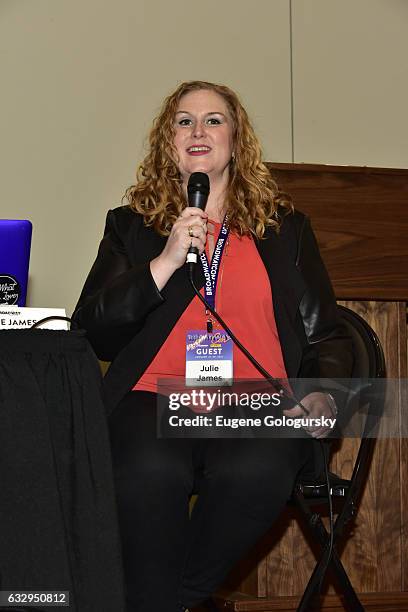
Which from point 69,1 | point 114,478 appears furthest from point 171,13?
point 114,478

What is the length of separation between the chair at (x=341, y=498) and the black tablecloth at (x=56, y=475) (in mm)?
498

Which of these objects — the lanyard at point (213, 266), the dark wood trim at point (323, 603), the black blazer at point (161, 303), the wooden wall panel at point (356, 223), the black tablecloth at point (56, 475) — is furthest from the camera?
the wooden wall panel at point (356, 223)

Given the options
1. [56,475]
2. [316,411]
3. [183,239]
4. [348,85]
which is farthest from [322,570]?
[348,85]

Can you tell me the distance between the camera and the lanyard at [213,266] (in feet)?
7.31

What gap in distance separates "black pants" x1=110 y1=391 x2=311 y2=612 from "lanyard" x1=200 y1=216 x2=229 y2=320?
32 centimetres

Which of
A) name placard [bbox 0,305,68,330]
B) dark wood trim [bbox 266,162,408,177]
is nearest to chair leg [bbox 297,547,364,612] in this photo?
name placard [bbox 0,305,68,330]

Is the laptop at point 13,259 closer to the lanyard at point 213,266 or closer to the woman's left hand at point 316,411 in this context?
the lanyard at point 213,266

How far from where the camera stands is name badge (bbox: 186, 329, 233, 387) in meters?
2.08

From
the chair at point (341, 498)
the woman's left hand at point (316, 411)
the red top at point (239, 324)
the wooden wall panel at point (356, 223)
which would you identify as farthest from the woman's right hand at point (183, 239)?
the wooden wall panel at point (356, 223)

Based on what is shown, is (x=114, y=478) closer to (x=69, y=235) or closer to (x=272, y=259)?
(x=272, y=259)

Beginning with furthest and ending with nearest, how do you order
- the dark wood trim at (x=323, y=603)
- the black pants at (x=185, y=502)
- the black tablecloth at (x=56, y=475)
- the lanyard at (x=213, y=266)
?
1. the dark wood trim at (x=323, y=603)
2. the lanyard at (x=213, y=266)
3. the black pants at (x=185, y=502)
4. the black tablecloth at (x=56, y=475)

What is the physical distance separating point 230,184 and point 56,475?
3.54 ft

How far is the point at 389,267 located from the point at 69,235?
63.9 inches

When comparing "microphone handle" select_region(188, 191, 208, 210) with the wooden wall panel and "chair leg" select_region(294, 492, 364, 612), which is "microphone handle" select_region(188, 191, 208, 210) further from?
"chair leg" select_region(294, 492, 364, 612)
